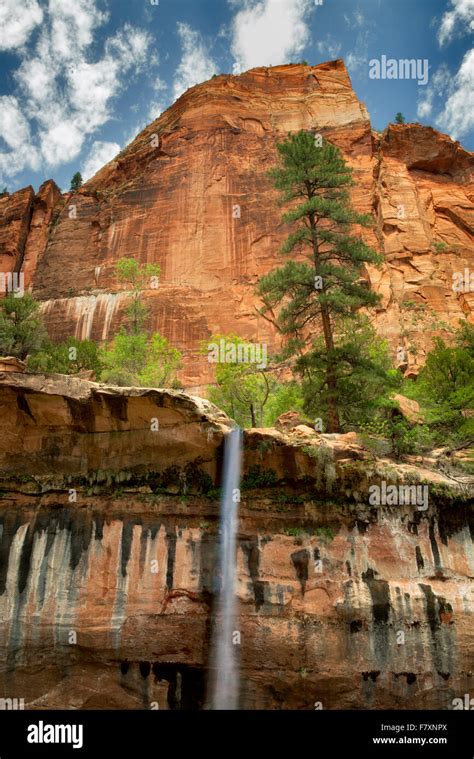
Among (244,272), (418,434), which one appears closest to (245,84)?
(244,272)

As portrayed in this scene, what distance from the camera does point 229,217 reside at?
46281 millimetres

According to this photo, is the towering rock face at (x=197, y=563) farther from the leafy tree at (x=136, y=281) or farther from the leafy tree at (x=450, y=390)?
A: the leafy tree at (x=136, y=281)

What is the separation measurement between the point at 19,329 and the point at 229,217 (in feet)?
69.8

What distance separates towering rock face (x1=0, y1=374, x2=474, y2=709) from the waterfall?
0.71 ft

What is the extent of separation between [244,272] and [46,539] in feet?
105

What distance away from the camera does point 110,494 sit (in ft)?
53.7

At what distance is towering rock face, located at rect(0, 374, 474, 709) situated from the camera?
46.9 ft

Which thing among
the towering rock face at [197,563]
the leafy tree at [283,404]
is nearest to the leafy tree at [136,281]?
the leafy tree at [283,404]

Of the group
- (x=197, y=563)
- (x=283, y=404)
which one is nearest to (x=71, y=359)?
(x=283, y=404)

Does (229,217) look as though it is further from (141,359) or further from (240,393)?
(240,393)

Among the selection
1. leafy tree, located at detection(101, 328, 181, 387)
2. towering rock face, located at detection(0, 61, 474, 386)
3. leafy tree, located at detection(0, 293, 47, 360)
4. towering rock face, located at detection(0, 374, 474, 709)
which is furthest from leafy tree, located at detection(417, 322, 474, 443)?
leafy tree, located at detection(0, 293, 47, 360)

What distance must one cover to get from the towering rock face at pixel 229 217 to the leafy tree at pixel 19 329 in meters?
10.6

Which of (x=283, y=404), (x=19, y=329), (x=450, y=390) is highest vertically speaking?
(x=19, y=329)

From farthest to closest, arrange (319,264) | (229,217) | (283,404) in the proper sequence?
(229,217), (283,404), (319,264)
